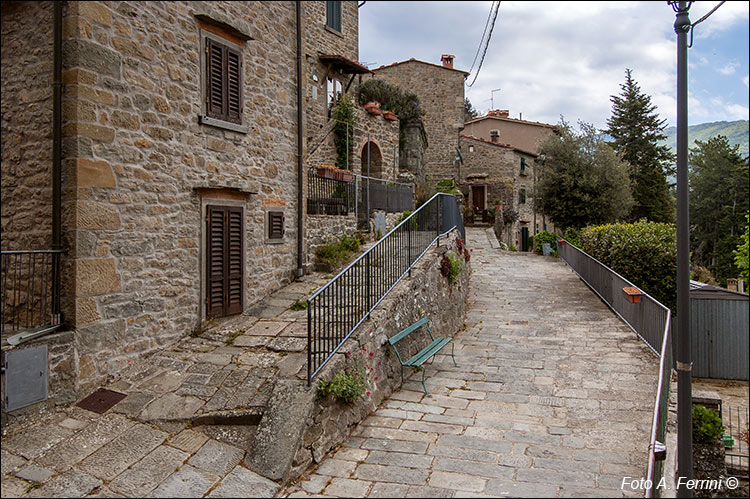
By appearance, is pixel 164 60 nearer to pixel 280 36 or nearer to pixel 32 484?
pixel 280 36

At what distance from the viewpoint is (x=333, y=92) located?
16047 mm

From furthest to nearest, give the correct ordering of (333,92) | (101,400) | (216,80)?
(333,92) < (216,80) < (101,400)

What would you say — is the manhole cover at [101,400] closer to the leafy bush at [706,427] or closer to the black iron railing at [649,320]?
the black iron railing at [649,320]

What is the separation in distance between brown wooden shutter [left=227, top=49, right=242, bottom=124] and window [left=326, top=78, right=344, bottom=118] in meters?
8.39

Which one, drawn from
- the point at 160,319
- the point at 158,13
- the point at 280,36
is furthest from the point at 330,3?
the point at 160,319

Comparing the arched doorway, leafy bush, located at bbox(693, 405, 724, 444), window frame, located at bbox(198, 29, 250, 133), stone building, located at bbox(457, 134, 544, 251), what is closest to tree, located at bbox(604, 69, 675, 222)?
stone building, located at bbox(457, 134, 544, 251)

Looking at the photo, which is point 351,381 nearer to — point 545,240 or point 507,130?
point 545,240

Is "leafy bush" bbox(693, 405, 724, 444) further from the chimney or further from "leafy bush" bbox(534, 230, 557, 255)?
the chimney

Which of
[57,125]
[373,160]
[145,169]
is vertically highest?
[373,160]

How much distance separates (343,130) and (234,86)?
805 cm

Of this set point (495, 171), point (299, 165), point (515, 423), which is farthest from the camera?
point (495, 171)

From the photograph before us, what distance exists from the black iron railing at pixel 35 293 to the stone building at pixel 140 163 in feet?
0.35

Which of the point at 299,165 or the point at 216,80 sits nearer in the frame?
the point at 216,80

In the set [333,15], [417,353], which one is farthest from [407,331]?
[333,15]
